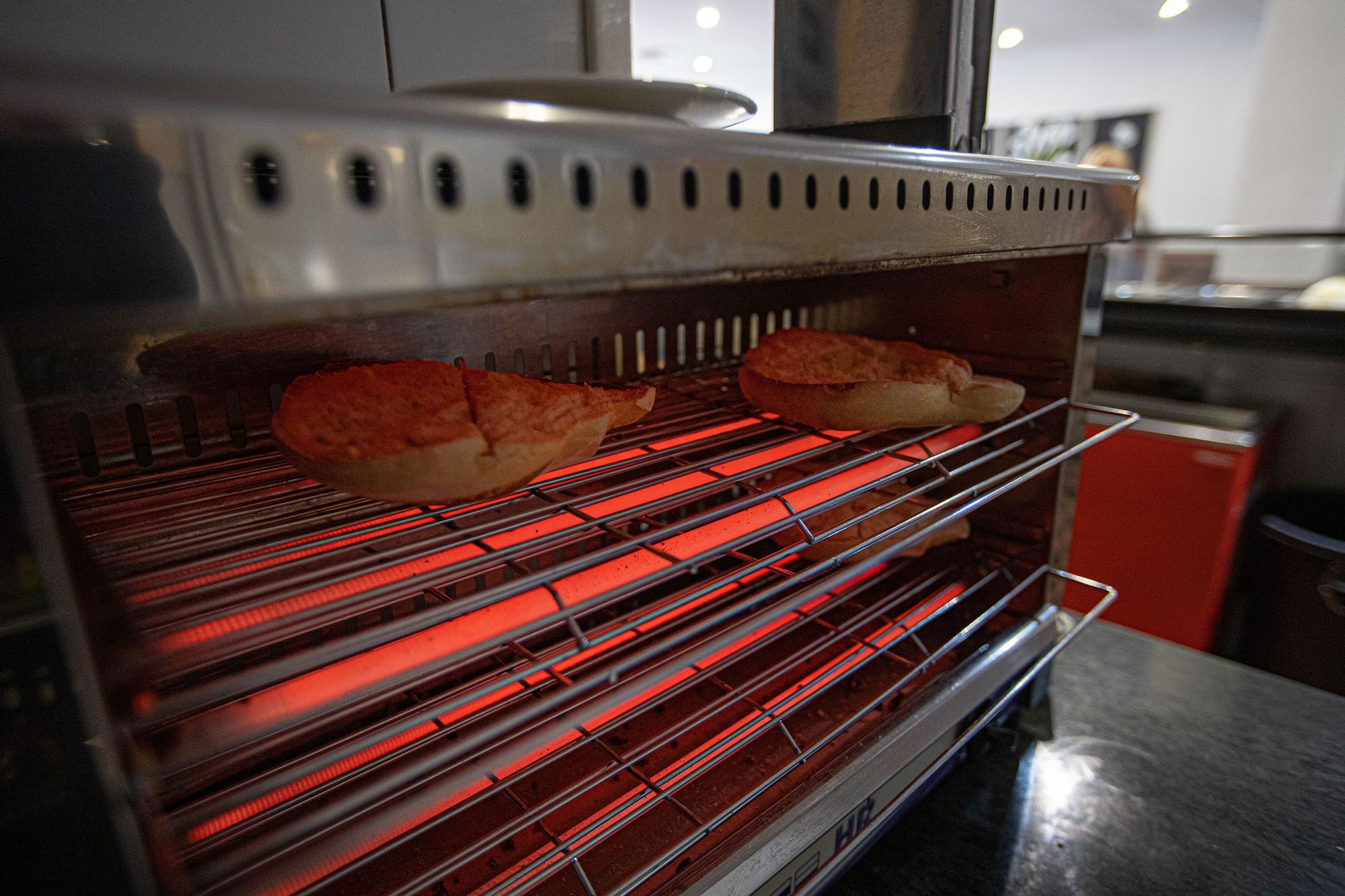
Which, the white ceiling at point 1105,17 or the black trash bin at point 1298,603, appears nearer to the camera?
the black trash bin at point 1298,603

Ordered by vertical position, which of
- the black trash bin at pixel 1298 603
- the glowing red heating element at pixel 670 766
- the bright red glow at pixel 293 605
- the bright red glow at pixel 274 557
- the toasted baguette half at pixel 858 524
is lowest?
the black trash bin at pixel 1298 603

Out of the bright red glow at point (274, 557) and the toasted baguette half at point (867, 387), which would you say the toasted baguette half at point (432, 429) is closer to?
the bright red glow at point (274, 557)

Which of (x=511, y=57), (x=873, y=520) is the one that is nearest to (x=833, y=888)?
(x=873, y=520)

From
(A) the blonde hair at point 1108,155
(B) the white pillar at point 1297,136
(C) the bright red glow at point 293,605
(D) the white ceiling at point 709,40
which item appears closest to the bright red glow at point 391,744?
(C) the bright red glow at point 293,605

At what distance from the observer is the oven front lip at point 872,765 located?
586 mm

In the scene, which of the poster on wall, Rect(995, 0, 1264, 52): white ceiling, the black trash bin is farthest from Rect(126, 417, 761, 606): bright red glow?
the poster on wall

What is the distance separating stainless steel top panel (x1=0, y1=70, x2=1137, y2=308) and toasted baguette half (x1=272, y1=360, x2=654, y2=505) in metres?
0.24

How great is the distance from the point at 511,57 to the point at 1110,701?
124cm

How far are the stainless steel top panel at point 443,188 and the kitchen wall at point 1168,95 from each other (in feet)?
22.2

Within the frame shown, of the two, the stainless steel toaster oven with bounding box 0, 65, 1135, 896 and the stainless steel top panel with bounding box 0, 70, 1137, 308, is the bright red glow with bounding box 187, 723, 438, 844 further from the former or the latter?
the stainless steel top panel with bounding box 0, 70, 1137, 308

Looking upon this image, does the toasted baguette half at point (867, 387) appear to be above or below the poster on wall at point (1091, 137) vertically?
below

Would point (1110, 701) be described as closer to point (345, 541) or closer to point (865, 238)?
Result: point (865, 238)

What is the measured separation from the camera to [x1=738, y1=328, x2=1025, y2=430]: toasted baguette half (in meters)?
0.76

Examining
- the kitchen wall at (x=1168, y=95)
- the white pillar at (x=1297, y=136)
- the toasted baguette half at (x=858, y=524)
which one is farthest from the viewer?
the kitchen wall at (x=1168, y=95)
